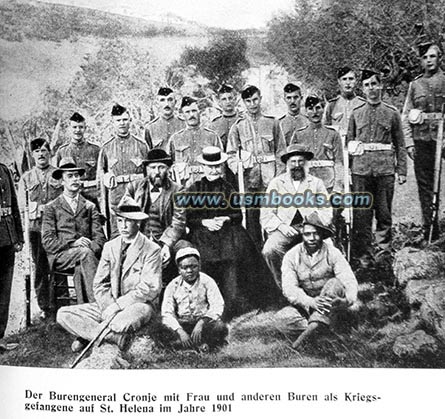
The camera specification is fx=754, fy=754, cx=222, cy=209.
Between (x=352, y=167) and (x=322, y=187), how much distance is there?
0.67 ft

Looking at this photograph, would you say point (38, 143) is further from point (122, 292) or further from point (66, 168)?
point (122, 292)

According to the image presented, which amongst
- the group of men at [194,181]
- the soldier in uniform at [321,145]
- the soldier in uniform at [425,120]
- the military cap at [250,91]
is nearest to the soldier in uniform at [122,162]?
the group of men at [194,181]

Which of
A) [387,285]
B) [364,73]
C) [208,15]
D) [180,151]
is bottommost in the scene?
[387,285]

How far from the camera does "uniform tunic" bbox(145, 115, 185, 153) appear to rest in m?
4.04

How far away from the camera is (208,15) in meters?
3.97

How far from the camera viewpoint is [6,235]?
157 inches

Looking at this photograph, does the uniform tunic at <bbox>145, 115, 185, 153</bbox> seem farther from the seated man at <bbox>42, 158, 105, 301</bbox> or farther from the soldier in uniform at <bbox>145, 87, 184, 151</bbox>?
the seated man at <bbox>42, 158, 105, 301</bbox>

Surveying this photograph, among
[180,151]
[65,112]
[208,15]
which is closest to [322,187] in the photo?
[180,151]

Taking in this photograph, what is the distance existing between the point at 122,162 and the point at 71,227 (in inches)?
17.3

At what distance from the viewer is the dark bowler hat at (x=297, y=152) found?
13.2 ft

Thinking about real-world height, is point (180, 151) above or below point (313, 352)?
above

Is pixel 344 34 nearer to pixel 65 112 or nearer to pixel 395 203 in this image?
pixel 395 203

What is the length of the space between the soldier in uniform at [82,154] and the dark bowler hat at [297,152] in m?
1.01

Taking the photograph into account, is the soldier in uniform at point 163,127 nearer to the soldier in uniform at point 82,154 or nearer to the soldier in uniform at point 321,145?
the soldier in uniform at point 82,154
